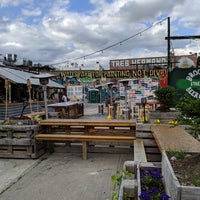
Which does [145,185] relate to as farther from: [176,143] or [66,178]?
[66,178]

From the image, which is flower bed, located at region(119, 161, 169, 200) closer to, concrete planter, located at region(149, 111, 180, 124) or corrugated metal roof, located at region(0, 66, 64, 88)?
concrete planter, located at region(149, 111, 180, 124)

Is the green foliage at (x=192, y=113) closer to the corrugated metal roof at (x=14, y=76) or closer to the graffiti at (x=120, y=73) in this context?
the corrugated metal roof at (x=14, y=76)

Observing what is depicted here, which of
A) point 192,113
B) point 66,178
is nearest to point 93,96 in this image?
point 66,178

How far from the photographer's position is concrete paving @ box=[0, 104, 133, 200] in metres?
4.07

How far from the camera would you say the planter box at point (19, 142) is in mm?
6152

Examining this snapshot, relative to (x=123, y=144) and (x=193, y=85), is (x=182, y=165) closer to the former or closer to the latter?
(x=123, y=144)

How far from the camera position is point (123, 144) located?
669cm

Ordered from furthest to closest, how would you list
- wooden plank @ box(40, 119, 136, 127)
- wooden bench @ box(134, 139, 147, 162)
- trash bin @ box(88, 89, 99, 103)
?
1. trash bin @ box(88, 89, 99, 103)
2. wooden plank @ box(40, 119, 136, 127)
3. wooden bench @ box(134, 139, 147, 162)

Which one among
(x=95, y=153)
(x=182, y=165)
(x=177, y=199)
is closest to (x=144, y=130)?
(x=95, y=153)

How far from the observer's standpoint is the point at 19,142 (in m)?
6.15

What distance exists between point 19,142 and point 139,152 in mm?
3097

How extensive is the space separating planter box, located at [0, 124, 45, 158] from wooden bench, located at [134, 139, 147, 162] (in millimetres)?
2482

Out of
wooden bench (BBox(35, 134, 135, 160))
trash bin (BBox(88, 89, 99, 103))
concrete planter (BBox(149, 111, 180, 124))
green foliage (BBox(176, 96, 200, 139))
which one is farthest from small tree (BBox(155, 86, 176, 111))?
trash bin (BBox(88, 89, 99, 103))

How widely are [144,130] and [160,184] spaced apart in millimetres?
2981
